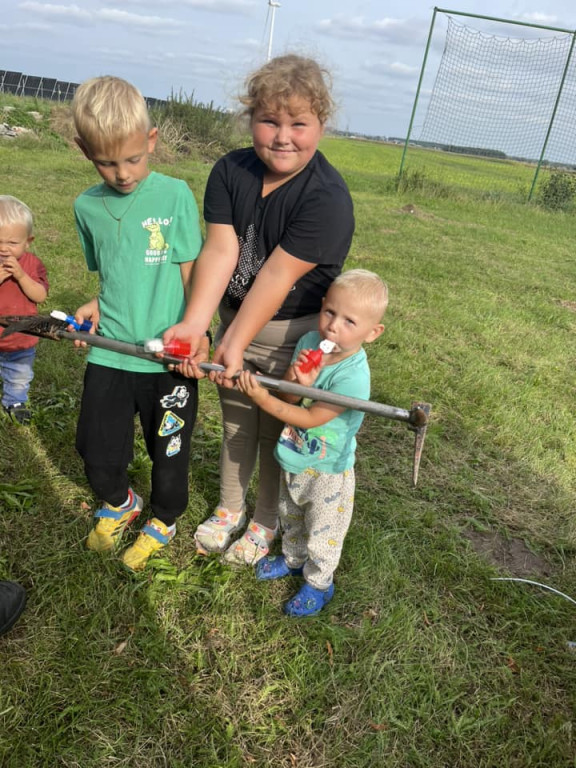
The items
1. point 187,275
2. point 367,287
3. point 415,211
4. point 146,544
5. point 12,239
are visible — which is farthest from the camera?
point 415,211

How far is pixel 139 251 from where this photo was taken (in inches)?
81.0

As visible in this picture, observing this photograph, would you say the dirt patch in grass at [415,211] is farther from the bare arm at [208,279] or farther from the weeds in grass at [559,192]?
the bare arm at [208,279]

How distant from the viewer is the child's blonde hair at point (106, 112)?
180cm

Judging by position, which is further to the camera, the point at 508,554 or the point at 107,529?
the point at 508,554

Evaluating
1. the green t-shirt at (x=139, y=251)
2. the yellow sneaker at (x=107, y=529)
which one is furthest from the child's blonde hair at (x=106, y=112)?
the yellow sneaker at (x=107, y=529)

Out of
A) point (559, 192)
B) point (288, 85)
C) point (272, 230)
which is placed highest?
point (559, 192)

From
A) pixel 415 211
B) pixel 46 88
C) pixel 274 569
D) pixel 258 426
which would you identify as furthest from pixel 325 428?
pixel 46 88

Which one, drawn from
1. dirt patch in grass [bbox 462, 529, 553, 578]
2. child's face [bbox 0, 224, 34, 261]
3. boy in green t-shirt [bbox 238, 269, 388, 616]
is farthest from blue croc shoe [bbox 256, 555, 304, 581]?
child's face [bbox 0, 224, 34, 261]

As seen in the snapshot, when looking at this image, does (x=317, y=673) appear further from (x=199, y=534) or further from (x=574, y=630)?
(x=574, y=630)

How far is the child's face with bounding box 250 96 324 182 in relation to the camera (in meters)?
1.78

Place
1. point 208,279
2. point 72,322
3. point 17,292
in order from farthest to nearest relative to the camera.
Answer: point 17,292 → point 72,322 → point 208,279

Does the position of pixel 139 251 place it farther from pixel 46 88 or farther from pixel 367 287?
pixel 46 88

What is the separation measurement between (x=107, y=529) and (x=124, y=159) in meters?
1.61

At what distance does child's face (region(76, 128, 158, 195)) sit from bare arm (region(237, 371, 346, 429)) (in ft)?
2.59
